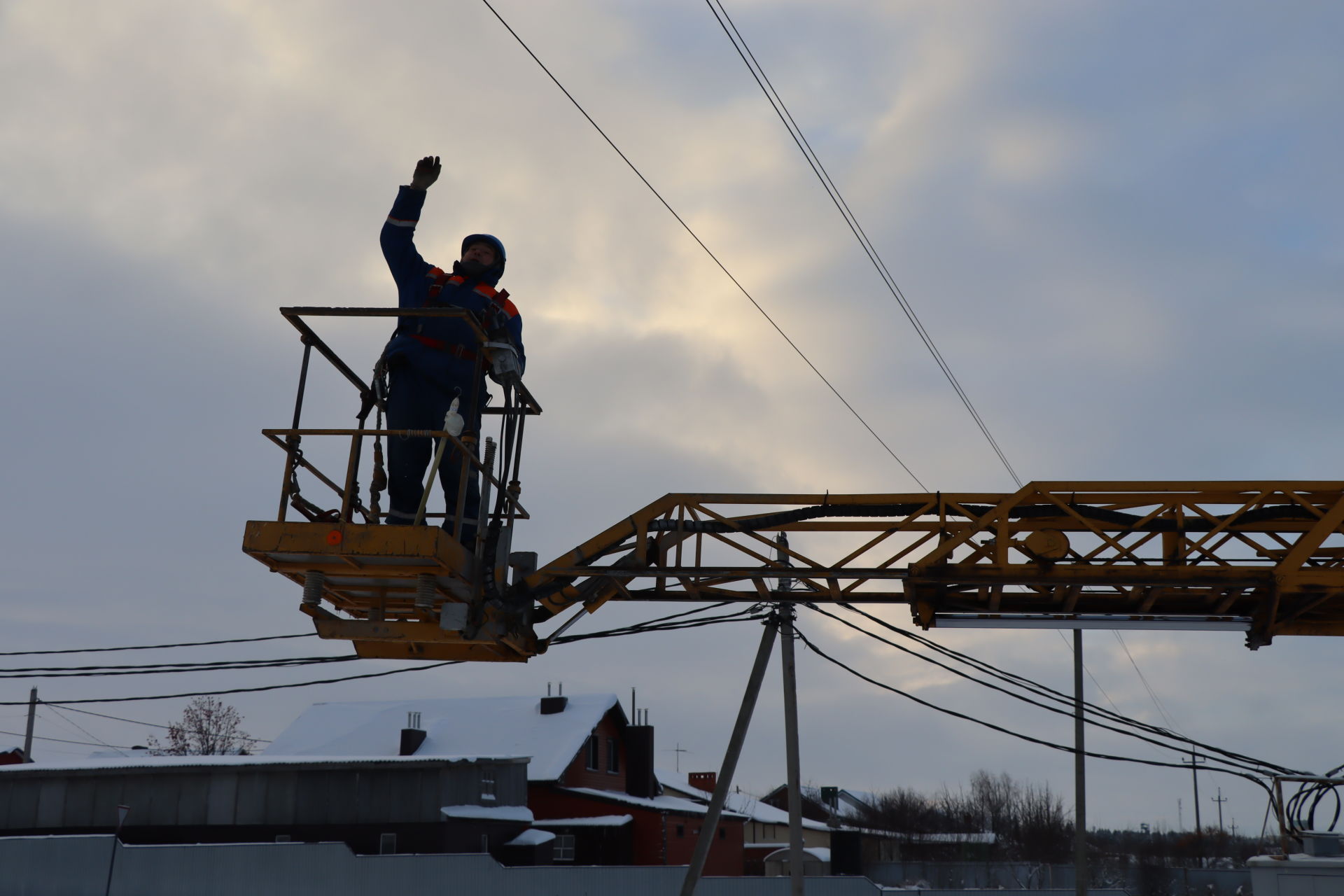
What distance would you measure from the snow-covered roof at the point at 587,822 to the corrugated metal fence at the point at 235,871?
9386 millimetres

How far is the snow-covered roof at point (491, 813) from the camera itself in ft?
99.5

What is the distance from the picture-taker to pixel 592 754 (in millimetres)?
39781

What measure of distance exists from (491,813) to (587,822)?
578 centimetres

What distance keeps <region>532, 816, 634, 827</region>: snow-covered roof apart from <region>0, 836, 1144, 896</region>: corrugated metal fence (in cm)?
939

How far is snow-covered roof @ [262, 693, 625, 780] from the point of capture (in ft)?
123

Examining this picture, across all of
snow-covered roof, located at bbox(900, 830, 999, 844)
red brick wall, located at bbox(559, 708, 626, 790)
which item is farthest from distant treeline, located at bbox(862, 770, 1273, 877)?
red brick wall, located at bbox(559, 708, 626, 790)

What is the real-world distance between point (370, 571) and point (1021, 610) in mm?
6228

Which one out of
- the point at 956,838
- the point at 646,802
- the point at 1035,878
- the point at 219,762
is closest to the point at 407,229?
the point at 219,762

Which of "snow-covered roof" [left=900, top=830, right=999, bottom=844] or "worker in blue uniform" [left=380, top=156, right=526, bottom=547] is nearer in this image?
"worker in blue uniform" [left=380, top=156, right=526, bottom=547]

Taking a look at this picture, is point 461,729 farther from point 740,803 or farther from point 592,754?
point 740,803

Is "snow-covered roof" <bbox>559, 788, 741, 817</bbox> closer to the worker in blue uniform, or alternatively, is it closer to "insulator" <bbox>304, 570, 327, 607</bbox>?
the worker in blue uniform

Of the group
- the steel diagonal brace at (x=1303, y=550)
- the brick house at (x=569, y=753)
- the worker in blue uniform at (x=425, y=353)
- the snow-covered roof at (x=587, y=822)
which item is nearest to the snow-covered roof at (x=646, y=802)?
the brick house at (x=569, y=753)

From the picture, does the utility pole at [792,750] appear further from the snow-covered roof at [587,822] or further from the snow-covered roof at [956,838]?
the snow-covered roof at [956,838]

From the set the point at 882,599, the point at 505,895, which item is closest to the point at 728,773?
the point at 882,599
